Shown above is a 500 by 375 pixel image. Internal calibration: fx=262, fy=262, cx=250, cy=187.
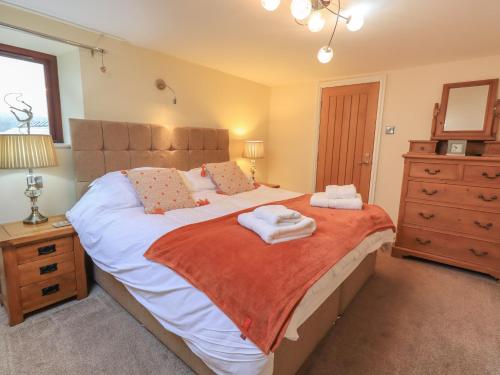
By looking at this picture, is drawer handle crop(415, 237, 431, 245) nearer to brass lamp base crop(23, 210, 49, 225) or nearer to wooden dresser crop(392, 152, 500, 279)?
wooden dresser crop(392, 152, 500, 279)

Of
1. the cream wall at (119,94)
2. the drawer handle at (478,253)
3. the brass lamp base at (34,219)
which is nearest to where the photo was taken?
the brass lamp base at (34,219)

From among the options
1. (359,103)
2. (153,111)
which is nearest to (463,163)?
(359,103)

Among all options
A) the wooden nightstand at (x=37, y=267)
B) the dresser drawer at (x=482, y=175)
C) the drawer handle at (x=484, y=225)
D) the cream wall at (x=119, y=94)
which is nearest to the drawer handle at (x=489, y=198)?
the dresser drawer at (x=482, y=175)

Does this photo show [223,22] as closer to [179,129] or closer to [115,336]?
[179,129]

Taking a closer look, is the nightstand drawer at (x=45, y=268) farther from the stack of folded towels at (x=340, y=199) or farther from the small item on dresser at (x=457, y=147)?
the small item on dresser at (x=457, y=147)

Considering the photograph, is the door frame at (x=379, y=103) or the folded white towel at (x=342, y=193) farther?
the door frame at (x=379, y=103)

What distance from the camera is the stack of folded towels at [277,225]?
1.41 metres

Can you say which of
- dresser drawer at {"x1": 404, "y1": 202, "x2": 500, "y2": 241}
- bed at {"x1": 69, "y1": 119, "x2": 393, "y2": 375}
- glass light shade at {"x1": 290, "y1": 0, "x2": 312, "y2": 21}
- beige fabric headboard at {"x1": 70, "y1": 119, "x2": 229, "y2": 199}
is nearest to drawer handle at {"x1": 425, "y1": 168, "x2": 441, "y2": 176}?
dresser drawer at {"x1": 404, "y1": 202, "x2": 500, "y2": 241}

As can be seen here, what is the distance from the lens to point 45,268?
1828mm

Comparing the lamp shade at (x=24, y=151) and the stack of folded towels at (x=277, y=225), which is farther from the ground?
the lamp shade at (x=24, y=151)

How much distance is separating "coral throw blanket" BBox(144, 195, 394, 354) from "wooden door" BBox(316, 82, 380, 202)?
6.91ft

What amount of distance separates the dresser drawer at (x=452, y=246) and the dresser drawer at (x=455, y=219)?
79mm

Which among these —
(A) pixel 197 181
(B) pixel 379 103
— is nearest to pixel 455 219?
(B) pixel 379 103

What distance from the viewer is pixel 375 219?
2021 mm
